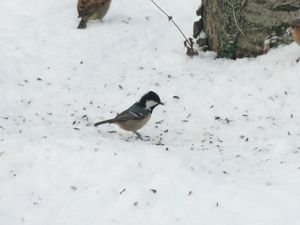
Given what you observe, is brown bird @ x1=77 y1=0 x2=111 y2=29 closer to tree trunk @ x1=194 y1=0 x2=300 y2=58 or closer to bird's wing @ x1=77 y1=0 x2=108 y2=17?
bird's wing @ x1=77 y1=0 x2=108 y2=17

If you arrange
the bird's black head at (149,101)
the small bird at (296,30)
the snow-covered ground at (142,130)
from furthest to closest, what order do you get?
the small bird at (296,30) < the bird's black head at (149,101) < the snow-covered ground at (142,130)

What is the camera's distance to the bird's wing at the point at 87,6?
11262 mm

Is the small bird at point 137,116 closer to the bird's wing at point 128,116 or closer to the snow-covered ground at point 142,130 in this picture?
the bird's wing at point 128,116

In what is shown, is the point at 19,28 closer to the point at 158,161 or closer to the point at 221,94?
the point at 221,94

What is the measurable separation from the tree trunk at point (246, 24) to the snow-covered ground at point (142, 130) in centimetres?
21

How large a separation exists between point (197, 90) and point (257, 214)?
3339mm

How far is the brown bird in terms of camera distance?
441 inches

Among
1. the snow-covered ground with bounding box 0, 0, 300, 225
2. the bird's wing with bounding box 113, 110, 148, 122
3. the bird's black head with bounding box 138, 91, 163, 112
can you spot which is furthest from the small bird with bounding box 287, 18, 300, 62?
the bird's wing with bounding box 113, 110, 148, 122

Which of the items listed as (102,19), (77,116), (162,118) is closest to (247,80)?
(162,118)

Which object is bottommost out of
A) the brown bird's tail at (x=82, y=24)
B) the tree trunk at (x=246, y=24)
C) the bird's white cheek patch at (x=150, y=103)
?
the brown bird's tail at (x=82, y=24)

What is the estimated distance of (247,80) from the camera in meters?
8.84

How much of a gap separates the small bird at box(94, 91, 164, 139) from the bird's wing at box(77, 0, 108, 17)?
379 centimetres

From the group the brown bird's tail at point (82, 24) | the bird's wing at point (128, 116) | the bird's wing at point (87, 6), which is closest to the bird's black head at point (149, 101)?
the bird's wing at point (128, 116)

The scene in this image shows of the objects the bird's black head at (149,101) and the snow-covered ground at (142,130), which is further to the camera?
the bird's black head at (149,101)
